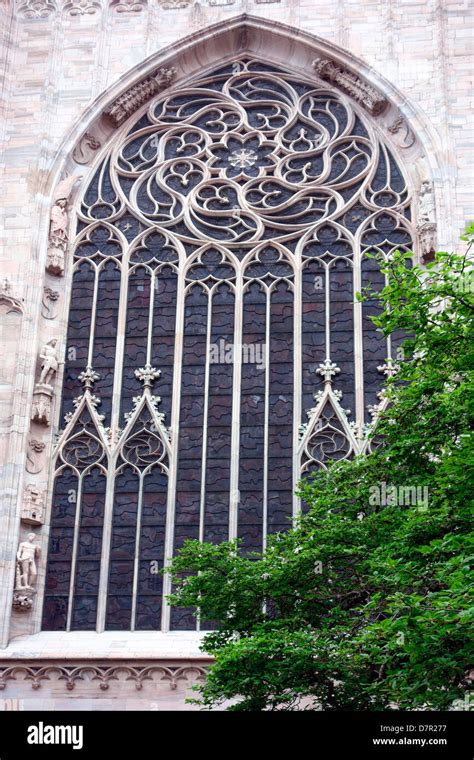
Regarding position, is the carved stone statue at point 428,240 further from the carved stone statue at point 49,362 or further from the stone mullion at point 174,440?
the carved stone statue at point 49,362

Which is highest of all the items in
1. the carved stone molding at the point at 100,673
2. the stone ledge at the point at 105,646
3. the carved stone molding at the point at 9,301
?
the carved stone molding at the point at 9,301

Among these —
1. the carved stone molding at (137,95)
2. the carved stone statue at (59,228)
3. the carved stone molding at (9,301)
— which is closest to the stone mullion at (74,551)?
the carved stone molding at (9,301)

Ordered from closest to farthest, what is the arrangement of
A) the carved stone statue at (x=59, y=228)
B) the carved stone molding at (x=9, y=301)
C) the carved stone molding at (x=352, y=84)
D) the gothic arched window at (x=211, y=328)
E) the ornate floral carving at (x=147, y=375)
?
the gothic arched window at (x=211, y=328) → the ornate floral carving at (x=147, y=375) → the carved stone molding at (x=9, y=301) → the carved stone statue at (x=59, y=228) → the carved stone molding at (x=352, y=84)

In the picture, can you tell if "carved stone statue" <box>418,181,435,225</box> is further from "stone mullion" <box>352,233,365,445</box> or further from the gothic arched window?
"stone mullion" <box>352,233,365,445</box>

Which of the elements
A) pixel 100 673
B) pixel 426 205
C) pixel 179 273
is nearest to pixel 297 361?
pixel 179 273

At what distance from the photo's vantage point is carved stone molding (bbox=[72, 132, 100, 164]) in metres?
26.2

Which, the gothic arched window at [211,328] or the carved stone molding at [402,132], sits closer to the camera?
the gothic arched window at [211,328]

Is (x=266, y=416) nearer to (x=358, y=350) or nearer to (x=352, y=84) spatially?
(x=358, y=350)

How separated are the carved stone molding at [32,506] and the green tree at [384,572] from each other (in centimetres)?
612

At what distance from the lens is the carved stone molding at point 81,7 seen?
90.6ft

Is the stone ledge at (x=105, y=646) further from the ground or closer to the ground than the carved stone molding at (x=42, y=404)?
closer to the ground

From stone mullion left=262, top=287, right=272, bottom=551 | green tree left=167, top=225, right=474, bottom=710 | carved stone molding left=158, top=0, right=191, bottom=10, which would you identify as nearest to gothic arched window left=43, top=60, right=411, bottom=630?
stone mullion left=262, top=287, right=272, bottom=551

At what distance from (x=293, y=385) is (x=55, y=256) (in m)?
5.40
